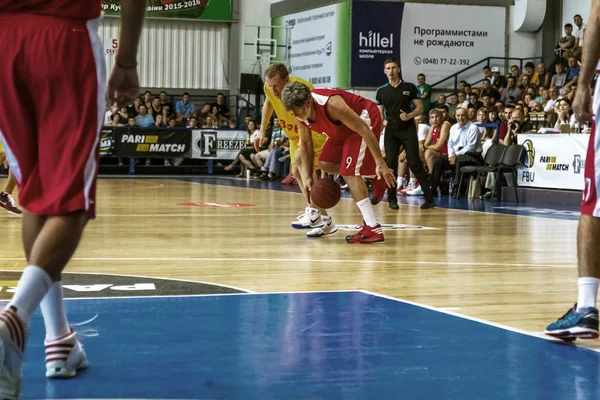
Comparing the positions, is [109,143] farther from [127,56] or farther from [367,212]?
[127,56]

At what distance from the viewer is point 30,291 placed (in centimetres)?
259

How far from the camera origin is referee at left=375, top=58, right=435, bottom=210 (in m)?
12.2

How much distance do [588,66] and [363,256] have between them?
3333mm

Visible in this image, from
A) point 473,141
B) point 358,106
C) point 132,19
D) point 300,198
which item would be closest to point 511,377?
point 132,19

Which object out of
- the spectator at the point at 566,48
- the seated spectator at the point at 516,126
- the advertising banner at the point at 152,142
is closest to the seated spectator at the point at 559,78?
the spectator at the point at 566,48

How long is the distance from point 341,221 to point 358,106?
221 centimetres

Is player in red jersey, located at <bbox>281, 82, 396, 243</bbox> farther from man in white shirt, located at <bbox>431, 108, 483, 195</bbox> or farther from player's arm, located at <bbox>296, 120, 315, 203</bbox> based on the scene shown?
man in white shirt, located at <bbox>431, 108, 483, 195</bbox>

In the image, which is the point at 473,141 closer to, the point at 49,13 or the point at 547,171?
the point at 547,171

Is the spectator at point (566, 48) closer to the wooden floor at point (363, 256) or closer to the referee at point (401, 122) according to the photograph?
the referee at point (401, 122)

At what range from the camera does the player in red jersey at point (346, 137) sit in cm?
707

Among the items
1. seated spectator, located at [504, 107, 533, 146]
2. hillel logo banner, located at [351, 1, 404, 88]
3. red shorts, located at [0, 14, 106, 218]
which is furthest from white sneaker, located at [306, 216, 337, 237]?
hillel logo banner, located at [351, 1, 404, 88]

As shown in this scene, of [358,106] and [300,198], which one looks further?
[300,198]

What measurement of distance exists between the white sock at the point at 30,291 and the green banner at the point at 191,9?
2459 cm

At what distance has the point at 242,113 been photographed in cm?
2698
